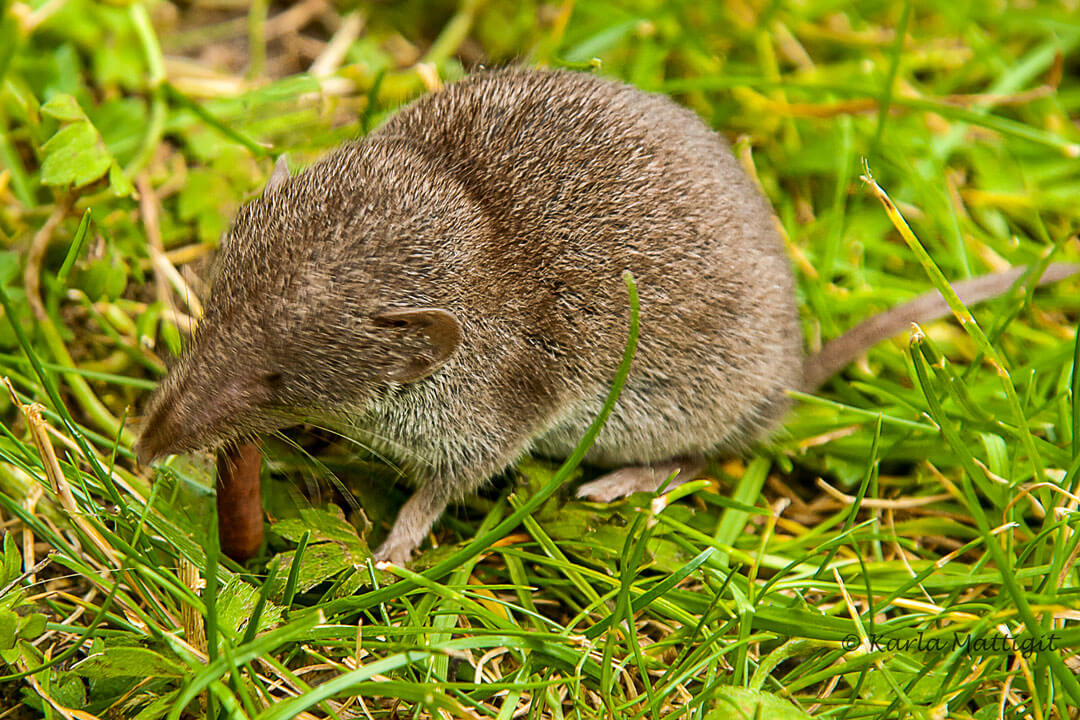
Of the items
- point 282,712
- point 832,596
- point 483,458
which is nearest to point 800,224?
point 832,596

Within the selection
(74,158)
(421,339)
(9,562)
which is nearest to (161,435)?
(9,562)

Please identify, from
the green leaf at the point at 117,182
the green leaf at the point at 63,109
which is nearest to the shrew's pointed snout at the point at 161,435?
the green leaf at the point at 117,182

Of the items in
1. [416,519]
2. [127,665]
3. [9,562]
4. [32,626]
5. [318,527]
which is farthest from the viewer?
[416,519]

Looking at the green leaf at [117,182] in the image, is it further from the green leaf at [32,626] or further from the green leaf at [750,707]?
the green leaf at [750,707]


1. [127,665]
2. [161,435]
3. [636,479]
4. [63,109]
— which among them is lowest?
[636,479]

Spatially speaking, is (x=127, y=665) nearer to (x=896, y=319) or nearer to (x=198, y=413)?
(x=198, y=413)
